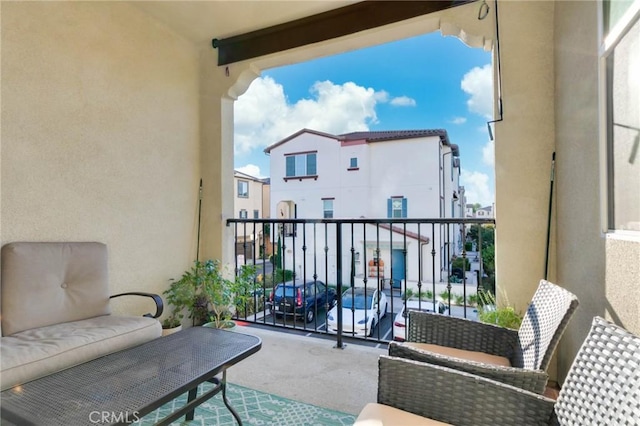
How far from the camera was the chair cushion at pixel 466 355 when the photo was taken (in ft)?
4.99

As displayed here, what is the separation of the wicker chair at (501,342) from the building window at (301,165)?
2.75 meters

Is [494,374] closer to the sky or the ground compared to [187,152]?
closer to the ground

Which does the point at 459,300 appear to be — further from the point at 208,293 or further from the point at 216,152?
the point at 216,152

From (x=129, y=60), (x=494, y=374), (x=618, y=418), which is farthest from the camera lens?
(x=129, y=60)

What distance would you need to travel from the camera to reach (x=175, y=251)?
3.20m

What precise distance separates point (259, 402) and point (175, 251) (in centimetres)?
185

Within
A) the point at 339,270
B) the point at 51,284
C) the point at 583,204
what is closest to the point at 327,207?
the point at 339,270

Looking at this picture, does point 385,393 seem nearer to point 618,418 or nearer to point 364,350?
point 618,418

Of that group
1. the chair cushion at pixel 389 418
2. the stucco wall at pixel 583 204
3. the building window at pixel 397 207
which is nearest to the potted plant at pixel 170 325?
the chair cushion at pixel 389 418

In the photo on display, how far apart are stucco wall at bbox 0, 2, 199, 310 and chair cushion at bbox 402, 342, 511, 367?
2467 mm

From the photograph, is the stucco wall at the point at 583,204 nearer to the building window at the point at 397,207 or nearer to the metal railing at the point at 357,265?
the metal railing at the point at 357,265

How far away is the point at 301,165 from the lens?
4.29 meters

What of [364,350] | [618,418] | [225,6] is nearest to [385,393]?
[618,418]

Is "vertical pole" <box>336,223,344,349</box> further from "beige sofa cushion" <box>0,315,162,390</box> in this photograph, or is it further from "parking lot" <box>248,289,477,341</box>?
"beige sofa cushion" <box>0,315,162,390</box>
